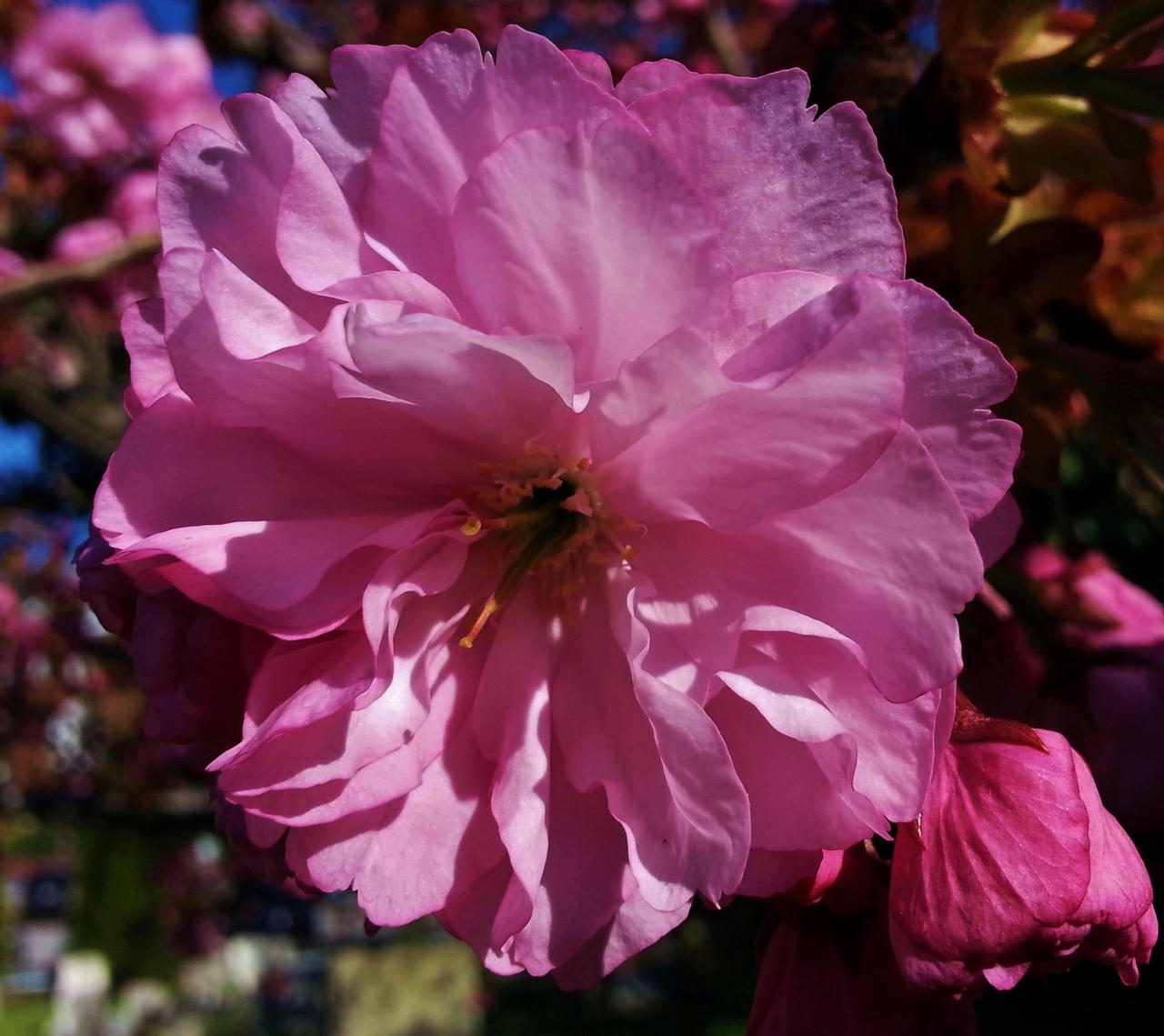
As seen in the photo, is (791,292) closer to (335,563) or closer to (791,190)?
(791,190)

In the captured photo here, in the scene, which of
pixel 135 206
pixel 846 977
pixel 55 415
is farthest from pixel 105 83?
pixel 846 977

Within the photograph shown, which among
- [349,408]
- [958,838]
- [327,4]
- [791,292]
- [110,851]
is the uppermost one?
[791,292]

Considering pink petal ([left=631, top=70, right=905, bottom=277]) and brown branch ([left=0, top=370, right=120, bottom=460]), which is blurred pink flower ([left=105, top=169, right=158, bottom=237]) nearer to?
brown branch ([left=0, top=370, right=120, bottom=460])

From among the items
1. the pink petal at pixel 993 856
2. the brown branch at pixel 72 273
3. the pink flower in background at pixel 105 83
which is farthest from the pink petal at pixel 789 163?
the pink flower in background at pixel 105 83

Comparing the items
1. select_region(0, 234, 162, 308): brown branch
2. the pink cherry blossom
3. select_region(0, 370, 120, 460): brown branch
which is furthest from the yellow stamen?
select_region(0, 370, 120, 460): brown branch

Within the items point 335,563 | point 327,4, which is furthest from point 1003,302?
point 327,4

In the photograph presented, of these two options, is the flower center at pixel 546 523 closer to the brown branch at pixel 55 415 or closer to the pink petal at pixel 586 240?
the pink petal at pixel 586 240

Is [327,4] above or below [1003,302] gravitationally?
below
